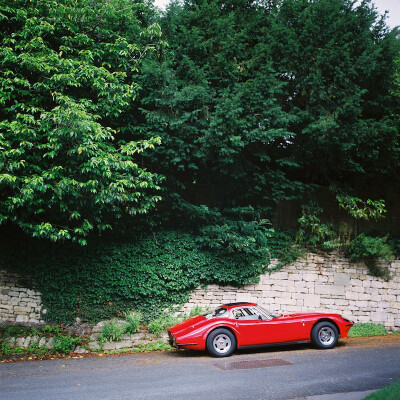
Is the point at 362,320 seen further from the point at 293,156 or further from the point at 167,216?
the point at 167,216

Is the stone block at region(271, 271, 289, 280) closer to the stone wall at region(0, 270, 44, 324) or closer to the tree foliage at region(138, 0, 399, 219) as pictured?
the tree foliage at region(138, 0, 399, 219)

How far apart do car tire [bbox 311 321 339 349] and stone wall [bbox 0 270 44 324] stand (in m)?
7.56

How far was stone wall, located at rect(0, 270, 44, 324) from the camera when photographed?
10.3 metres

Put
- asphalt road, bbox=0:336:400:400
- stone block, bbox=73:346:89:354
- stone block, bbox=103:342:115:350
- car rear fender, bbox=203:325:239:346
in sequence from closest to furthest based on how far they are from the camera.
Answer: asphalt road, bbox=0:336:400:400 → car rear fender, bbox=203:325:239:346 → stone block, bbox=73:346:89:354 → stone block, bbox=103:342:115:350

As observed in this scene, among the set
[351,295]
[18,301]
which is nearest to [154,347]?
[18,301]

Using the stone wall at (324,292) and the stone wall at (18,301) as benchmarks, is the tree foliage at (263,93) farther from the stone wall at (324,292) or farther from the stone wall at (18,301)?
the stone wall at (18,301)

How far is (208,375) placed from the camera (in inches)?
267

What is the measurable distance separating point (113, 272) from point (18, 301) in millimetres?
2847

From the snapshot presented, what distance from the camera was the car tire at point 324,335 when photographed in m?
8.69

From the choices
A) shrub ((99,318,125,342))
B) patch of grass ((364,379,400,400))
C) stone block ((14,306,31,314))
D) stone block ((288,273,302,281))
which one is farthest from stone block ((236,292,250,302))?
patch of grass ((364,379,400,400))

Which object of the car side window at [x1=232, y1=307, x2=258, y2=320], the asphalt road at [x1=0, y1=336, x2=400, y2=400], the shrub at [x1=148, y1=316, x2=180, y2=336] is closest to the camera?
the asphalt road at [x1=0, y1=336, x2=400, y2=400]

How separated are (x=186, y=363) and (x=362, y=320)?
6836 mm

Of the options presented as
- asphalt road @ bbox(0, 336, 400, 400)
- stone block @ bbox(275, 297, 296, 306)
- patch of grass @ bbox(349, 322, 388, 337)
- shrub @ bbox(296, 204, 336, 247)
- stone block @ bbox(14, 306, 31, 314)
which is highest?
shrub @ bbox(296, 204, 336, 247)

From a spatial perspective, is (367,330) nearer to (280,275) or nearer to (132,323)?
(280,275)
